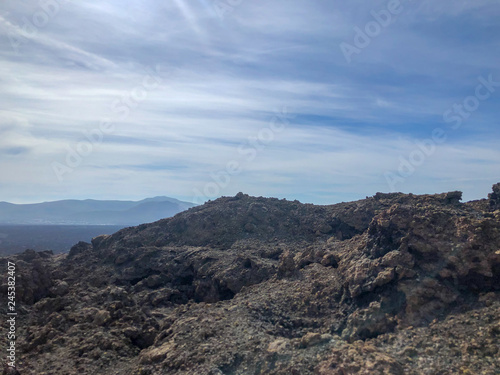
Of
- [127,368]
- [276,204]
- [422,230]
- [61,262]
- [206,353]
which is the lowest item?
[127,368]

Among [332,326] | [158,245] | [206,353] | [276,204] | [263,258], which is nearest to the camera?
[206,353]

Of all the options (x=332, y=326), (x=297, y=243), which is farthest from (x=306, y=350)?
(x=297, y=243)

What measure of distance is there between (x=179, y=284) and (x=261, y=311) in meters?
8.31

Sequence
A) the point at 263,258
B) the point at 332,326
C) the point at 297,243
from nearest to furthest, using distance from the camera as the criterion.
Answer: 1. the point at 332,326
2. the point at 263,258
3. the point at 297,243

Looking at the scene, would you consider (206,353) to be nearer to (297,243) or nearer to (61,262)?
(297,243)

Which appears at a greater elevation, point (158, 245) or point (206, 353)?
point (158, 245)

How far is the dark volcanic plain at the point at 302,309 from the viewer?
9188 mm

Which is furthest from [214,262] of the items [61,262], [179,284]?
[61,262]

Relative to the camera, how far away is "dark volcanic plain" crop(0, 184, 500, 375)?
9188 millimetres

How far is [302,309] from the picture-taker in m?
12.9

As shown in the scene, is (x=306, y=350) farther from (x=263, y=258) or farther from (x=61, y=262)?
(x=61, y=262)

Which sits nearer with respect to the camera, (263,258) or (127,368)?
(127,368)

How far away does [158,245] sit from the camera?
25000 millimetres

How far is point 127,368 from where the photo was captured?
11.6 meters
